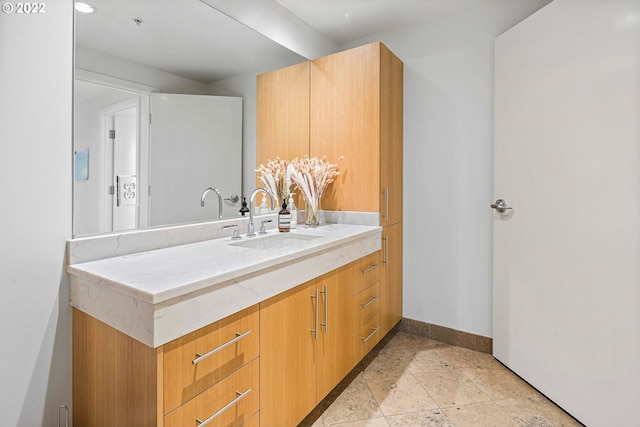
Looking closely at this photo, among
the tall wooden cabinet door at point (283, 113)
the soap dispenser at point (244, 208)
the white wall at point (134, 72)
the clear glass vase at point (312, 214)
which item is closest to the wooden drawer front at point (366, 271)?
the clear glass vase at point (312, 214)

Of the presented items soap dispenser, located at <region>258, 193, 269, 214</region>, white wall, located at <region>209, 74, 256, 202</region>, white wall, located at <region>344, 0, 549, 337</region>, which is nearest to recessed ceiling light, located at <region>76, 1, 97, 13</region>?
white wall, located at <region>209, 74, 256, 202</region>

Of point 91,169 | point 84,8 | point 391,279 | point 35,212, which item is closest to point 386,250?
point 391,279

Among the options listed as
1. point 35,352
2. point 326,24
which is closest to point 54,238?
point 35,352

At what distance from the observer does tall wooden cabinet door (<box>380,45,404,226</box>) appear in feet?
7.70

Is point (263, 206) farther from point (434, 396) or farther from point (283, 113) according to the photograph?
point (434, 396)

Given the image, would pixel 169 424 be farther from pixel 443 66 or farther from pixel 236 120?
pixel 443 66

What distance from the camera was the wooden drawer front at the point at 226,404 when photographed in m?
1.02

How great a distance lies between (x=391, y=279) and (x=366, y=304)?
0.49 meters

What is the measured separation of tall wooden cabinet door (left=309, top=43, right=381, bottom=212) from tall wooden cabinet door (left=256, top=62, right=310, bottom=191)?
0.08 metres

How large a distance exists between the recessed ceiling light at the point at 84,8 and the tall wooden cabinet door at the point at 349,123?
1.50m

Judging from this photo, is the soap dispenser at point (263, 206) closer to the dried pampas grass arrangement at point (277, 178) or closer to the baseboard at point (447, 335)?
the dried pampas grass arrangement at point (277, 178)

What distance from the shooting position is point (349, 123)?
2412 millimetres

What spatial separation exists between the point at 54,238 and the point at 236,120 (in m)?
1.15

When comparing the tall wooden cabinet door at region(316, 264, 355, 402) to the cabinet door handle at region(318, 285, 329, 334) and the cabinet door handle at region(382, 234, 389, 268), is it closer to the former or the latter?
the cabinet door handle at region(318, 285, 329, 334)
